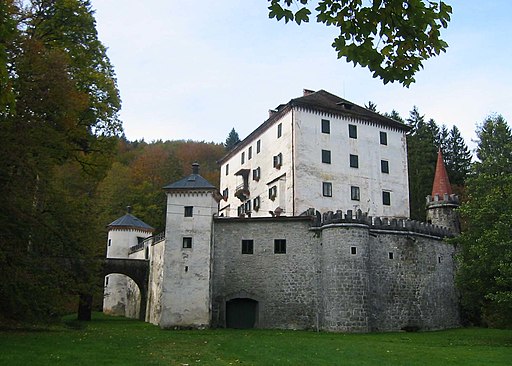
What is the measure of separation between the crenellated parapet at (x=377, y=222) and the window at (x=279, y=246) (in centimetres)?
213

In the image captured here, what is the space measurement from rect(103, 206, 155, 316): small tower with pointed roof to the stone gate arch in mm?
7545

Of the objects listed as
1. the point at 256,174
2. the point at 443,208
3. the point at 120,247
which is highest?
the point at 256,174

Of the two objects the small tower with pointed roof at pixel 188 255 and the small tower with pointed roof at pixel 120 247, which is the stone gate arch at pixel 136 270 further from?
the small tower with pointed roof at pixel 188 255

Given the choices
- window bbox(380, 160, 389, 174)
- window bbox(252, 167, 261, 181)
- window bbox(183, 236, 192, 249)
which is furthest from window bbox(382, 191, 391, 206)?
window bbox(183, 236, 192, 249)

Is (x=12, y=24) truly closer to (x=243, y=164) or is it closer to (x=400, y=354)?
(x=400, y=354)

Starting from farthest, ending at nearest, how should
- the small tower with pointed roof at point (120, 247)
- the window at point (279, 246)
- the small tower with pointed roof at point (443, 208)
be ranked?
the small tower with pointed roof at point (120, 247) → the small tower with pointed roof at point (443, 208) → the window at point (279, 246)

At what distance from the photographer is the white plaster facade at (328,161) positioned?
38.7 m

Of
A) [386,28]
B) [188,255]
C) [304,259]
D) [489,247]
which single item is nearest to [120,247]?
[188,255]

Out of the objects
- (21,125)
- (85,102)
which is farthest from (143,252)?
(21,125)

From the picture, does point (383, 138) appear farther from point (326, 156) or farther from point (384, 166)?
point (326, 156)

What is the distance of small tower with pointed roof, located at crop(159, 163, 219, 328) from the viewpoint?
30406 mm

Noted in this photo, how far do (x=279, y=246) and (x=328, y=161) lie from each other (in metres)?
10.0

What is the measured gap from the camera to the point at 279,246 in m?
32.1

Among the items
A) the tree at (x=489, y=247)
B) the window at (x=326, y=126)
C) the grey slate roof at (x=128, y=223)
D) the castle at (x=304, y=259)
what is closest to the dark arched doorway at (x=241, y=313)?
the castle at (x=304, y=259)
